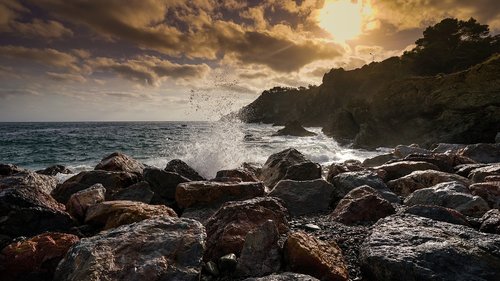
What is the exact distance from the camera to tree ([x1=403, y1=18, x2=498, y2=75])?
4769 centimetres

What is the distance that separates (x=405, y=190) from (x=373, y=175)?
0.99 metres

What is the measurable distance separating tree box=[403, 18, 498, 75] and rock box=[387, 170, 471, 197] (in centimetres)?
4913

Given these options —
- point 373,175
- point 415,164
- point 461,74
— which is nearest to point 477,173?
point 415,164

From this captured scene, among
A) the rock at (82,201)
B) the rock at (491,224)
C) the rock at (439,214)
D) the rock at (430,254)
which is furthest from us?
the rock at (82,201)

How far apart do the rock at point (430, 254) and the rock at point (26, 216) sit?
460cm

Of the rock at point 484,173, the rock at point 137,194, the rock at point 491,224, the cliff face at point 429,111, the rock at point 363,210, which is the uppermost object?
the cliff face at point 429,111

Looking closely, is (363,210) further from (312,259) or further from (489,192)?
(489,192)

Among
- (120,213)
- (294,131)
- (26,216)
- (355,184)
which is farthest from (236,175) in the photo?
(294,131)

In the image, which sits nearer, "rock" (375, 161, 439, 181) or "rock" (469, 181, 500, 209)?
"rock" (469, 181, 500, 209)

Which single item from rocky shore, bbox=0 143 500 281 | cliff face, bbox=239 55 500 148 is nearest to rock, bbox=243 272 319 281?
rocky shore, bbox=0 143 500 281

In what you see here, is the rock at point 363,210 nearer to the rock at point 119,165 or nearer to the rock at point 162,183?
the rock at point 162,183

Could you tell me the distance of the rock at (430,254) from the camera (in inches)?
120

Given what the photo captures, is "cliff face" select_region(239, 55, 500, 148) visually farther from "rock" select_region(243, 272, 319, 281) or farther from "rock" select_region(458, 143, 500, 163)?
"rock" select_region(243, 272, 319, 281)

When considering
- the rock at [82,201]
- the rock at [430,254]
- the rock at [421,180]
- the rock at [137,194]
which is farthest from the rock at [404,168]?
the rock at [82,201]
